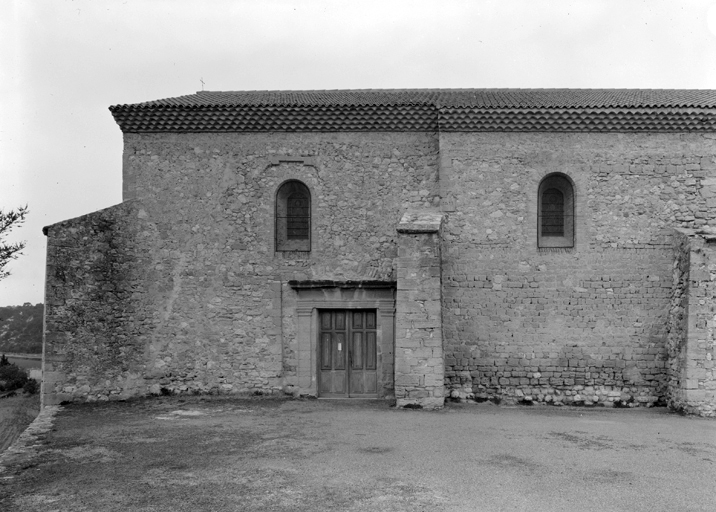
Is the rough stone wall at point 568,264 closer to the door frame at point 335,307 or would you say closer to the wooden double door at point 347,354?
the door frame at point 335,307

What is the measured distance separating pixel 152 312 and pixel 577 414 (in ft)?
27.5

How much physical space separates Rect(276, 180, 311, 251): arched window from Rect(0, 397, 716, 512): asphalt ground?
139 inches

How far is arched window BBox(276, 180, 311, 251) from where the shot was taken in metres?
13.4

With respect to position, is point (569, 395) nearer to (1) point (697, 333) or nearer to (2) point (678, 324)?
(2) point (678, 324)

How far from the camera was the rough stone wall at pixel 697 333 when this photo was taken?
38.5ft

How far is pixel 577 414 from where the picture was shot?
38.6 ft

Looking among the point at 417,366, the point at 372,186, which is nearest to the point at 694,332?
the point at 417,366

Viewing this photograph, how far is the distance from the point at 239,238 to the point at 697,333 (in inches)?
349

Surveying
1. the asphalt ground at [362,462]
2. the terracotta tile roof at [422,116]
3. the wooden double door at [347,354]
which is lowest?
the asphalt ground at [362,462]

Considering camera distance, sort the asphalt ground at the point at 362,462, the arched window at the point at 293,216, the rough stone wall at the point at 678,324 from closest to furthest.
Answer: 1. the asphalt ground at the point at 362,462
2. the rough stone wall at the point at 678,324
3. the arched window at the point at 293,216

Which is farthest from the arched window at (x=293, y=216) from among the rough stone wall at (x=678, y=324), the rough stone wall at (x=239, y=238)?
the rough stone wall at (x=678, y=324)

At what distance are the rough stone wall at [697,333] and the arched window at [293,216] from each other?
24.0 feet

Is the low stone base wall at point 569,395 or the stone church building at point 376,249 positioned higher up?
the stone church building at point 376,249

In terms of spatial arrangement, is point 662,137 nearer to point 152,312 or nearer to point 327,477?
point 327,477
